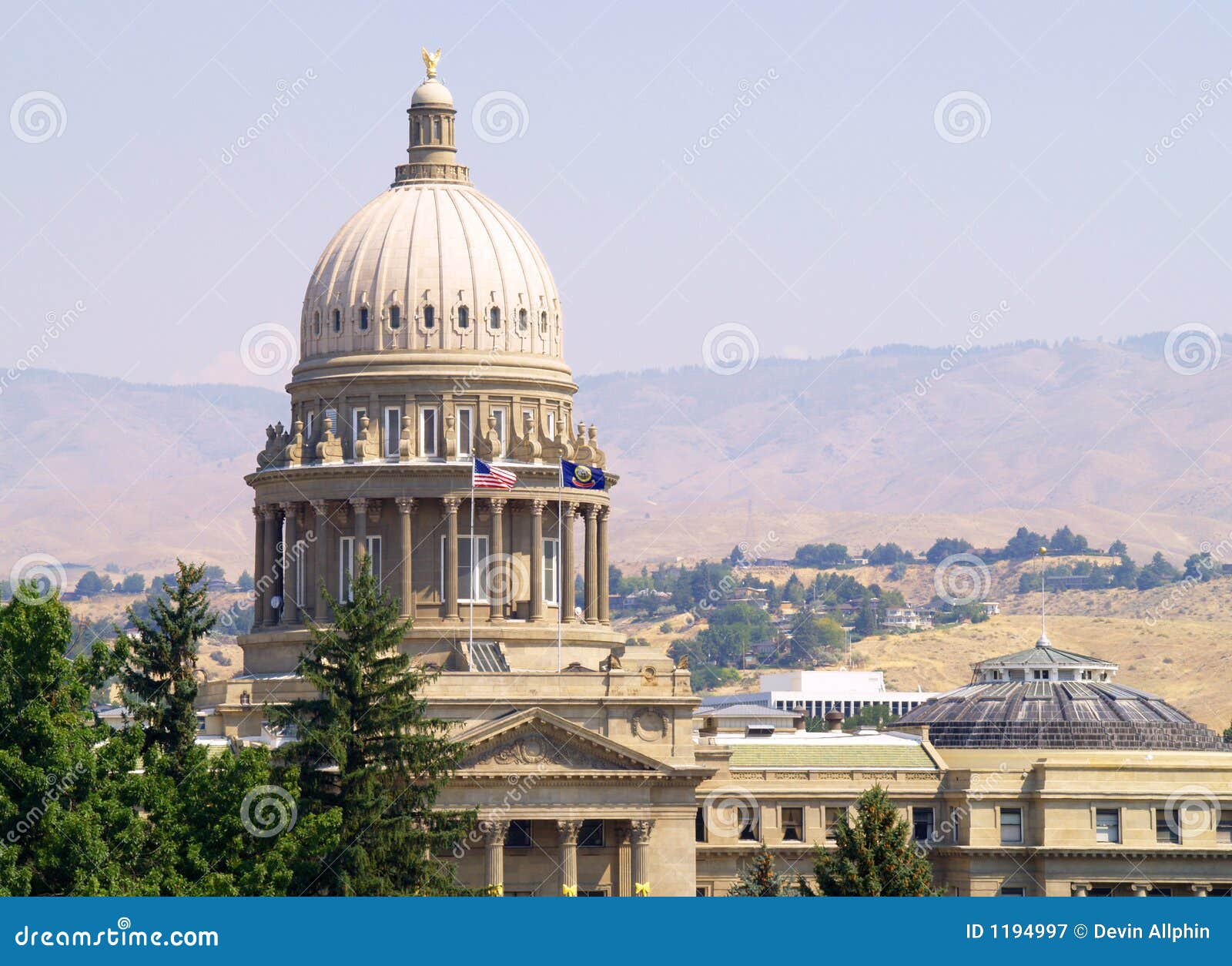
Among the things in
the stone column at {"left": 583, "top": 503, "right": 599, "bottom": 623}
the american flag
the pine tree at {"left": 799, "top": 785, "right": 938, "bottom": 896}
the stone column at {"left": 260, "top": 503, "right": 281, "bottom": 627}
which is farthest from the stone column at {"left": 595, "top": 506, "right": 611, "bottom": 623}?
the pine tree at {"left": 799, "top": 785, "right": 938, "bottom": 896}

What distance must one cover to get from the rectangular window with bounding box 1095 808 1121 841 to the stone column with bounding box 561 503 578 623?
26.6 meters

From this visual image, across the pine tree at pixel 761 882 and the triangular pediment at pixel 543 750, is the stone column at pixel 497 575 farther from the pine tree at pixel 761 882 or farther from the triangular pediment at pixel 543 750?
the pine tree at pixel 761 882

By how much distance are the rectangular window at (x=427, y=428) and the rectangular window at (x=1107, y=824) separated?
36.1 meters

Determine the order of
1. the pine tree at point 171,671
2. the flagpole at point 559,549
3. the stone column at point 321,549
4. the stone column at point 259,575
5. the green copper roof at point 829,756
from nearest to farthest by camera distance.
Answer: the pine tree at point 171,671 → the flagpole at point 559,549 → the stone column at point 321,549 → the green copper roof at point 829,756 → the stone column at point 259,575

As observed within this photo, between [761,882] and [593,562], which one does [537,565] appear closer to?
[593,562]

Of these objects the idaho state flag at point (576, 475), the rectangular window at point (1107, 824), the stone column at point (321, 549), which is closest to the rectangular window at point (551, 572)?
the idaho state flag at point (576, 475)

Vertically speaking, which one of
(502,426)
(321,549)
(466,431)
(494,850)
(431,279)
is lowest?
(494,850)

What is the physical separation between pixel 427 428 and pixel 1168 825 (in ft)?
131

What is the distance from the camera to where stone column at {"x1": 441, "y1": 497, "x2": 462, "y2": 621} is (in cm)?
14600

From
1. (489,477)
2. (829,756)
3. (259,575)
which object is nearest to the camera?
(489,477)

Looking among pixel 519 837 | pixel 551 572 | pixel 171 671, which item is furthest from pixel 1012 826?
pixel 171 671

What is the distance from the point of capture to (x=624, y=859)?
131m

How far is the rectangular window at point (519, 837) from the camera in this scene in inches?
5177

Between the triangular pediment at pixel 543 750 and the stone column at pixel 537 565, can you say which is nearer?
the triangular pediment at pixel 543 750
